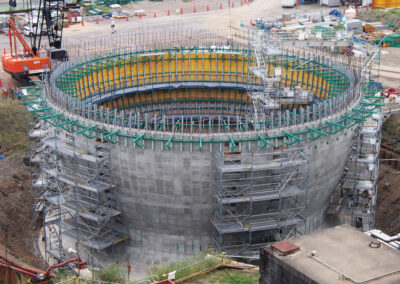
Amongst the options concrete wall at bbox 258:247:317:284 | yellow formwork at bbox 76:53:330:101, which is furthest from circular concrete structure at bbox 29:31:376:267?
concrete wall at bbox 258:247:317:284

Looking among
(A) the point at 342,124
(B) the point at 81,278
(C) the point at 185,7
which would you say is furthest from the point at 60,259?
(C) the point at 185,7

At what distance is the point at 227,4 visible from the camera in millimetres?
114062

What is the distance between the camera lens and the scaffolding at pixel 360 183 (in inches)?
1847

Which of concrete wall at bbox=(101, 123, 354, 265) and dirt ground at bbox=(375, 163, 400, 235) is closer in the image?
concrete wall at bbox=(101, 123, 354, 265)

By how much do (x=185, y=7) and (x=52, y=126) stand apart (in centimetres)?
7115

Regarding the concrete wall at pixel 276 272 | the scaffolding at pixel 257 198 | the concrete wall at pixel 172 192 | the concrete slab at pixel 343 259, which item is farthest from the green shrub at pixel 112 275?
the concrete slab at pixel 343 259

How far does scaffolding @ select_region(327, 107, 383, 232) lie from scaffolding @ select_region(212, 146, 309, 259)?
5.29 metres

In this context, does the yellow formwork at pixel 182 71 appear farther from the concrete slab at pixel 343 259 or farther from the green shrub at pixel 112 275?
the concrete slab at pixel 343 259

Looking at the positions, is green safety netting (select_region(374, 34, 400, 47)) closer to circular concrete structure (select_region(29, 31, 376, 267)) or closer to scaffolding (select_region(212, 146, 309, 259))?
circular concrete structure (select_region(29, 31, 376, 267))

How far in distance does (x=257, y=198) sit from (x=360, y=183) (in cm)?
1018

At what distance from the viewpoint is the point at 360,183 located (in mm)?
46875

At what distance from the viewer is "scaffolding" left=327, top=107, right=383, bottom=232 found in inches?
1847

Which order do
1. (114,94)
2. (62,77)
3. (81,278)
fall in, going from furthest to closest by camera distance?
(114,94) → (62,77) → (81,278)

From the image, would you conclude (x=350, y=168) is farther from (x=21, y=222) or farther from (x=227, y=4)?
(x=227, y=4)
